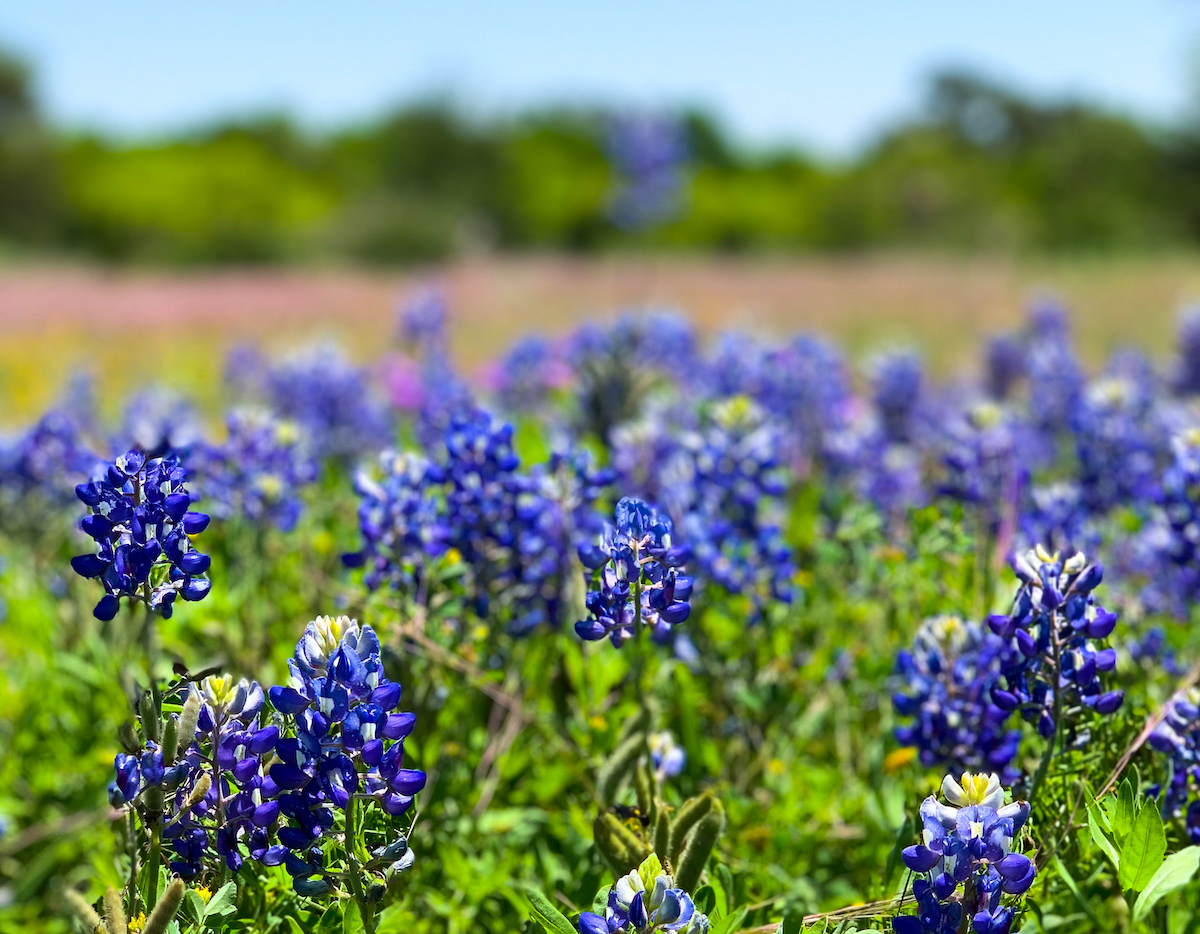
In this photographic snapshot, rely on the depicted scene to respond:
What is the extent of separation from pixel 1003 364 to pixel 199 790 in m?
4.66

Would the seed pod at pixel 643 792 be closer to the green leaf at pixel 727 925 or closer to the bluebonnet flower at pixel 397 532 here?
the green leaf at pixel 727 925

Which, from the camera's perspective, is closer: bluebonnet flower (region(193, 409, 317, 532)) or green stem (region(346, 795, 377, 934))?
green stem (region(346, 795, 377, 934))

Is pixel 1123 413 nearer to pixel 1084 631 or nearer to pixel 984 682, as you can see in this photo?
pixel 984 682

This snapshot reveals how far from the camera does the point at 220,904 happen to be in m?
1.25

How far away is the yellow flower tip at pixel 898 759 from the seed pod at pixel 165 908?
4.50 ft

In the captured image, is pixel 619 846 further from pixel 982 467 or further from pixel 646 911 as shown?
pixel 982 467

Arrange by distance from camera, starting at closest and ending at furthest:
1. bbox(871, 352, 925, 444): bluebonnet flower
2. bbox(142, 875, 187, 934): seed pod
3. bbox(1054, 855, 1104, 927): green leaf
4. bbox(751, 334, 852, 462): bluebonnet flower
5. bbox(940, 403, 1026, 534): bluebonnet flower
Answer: bbox(142, 875, 187, 934): seed pod, bbox(1054, 855, 1104, 927): green leaf, bbox(940, 403, 1026, 534): bluebonnet flower, bbox(751, 334, 852, 462): bluebonnet flower, bbox(871, 352, 925, 444): bluebonnet flower

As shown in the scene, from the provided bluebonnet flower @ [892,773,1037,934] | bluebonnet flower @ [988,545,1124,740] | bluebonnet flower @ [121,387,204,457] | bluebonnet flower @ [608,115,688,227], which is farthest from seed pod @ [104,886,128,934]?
bluebonnet flower @ [608,115,688,227]

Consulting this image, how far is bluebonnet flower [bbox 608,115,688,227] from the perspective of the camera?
7.34m

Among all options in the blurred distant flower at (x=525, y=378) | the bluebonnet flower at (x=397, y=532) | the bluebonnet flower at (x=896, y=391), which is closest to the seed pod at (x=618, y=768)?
the bluebonnet flower at (x=397, y=532)

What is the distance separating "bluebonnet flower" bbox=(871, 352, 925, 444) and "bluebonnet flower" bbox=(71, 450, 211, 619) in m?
3.35

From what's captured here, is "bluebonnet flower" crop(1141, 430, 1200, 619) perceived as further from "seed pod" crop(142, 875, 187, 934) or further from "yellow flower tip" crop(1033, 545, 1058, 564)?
"seed pod" crop(142, 875, 187, 934)

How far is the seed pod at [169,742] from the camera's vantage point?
121 cm

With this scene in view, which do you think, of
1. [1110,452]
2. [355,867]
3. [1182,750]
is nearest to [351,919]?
[355,867]
